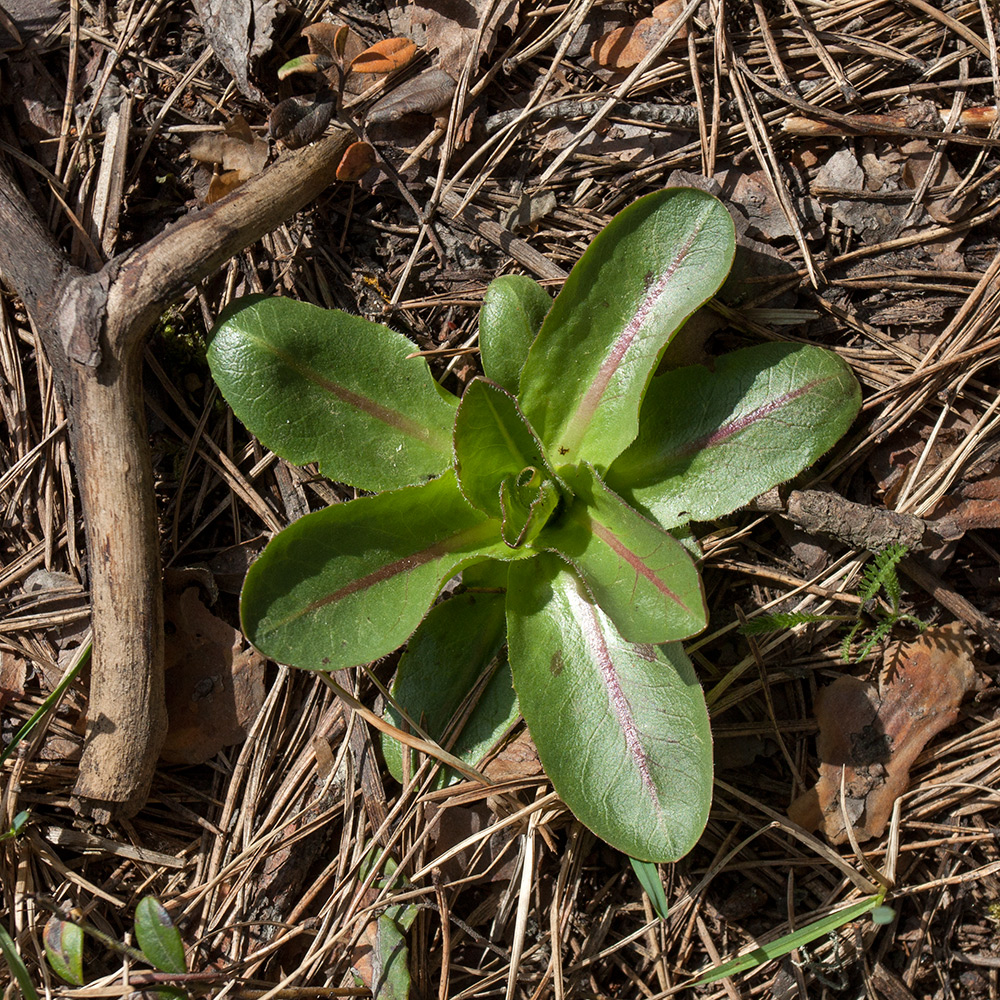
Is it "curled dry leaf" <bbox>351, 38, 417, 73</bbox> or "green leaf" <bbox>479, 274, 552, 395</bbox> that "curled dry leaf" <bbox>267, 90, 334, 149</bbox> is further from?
"green leaf" <bbox>479, 274, 552, 395</bbox>

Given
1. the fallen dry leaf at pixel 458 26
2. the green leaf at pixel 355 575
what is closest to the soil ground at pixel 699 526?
the fallen dry leaf at pixel 458 26

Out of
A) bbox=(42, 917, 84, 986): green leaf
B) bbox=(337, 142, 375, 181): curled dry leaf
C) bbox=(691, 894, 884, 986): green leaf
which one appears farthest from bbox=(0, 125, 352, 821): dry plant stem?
bbox=(691, 894, 884, 986): green leaf

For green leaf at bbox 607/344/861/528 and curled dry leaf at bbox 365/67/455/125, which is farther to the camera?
curled dry leaf at bbox 365/67/455/125

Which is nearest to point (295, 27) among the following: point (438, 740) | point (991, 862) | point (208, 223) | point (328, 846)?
point (208, 223)

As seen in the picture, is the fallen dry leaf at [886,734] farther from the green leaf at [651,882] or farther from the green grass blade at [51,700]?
the green grass blade at [51,700]

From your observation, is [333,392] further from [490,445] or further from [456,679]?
[456,679]

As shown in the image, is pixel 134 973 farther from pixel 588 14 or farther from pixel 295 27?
pixel 588 14

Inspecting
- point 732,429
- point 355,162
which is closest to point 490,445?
point 732,429
